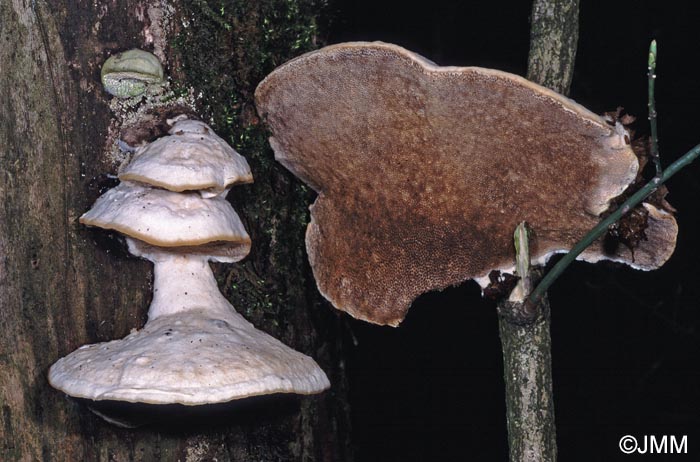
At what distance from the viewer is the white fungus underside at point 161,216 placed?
249 cm

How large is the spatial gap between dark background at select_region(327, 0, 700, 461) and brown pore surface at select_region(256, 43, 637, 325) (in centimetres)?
448

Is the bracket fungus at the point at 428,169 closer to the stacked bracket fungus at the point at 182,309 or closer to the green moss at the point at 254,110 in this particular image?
the green moss at the point at 254,110

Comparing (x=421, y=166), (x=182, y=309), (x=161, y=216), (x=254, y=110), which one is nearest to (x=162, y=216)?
(x=161, y=216)

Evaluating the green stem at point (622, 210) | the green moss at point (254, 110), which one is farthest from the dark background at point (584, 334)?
the green stem at point (622, 210)

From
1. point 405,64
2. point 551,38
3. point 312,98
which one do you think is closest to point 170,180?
point 312,98

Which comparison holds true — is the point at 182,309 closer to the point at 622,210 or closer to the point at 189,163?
the point at 189,163

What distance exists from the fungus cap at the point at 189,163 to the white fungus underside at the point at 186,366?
0.48 metres

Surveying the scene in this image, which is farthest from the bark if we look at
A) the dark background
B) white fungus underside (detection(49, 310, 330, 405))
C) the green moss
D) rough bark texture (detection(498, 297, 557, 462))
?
the dark background

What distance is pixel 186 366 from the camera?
7.47 feet

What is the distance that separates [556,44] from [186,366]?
A: 5.46 feet

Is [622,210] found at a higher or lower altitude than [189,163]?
lower

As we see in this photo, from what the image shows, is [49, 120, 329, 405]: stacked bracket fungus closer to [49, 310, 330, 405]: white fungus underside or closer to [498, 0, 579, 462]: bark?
[49, 310, 330, 405]: white fungus underside

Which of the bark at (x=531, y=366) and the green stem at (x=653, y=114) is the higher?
the green stem at (x=653, y=114)

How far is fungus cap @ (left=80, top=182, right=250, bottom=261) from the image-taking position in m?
2.49
